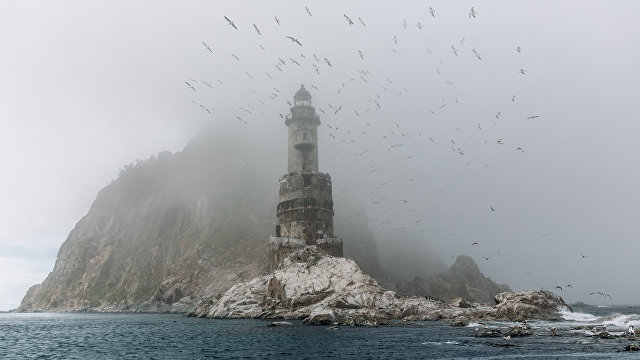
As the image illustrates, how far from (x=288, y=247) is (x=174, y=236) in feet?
248

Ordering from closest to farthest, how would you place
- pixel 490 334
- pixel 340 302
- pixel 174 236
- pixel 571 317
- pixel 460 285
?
1. pixel 490 334
2. pixel 340 302
3. pixel 571 317
4. pixel 174 236
5. pixel 460 285

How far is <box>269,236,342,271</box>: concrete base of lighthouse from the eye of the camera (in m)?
92.5

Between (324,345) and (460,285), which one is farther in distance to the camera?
(460,285)

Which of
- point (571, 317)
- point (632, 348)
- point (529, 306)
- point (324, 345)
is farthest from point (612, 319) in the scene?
point (324, 345)

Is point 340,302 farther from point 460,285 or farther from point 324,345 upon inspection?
point 460,285

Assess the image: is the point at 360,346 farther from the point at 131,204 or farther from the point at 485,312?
the point at 131,204

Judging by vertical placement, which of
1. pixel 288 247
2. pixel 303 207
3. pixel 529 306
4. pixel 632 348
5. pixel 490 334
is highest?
pixel 303 207

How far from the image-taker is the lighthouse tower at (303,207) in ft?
309

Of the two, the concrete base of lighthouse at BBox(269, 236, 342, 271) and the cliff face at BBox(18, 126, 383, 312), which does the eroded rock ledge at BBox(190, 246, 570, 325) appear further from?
the cliff face at BBox(18, 126, 383, 312)

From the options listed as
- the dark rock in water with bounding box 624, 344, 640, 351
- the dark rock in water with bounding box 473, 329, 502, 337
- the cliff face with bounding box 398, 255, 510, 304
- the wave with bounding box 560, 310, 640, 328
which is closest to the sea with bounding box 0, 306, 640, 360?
the dark rock in water with bounding box 624, 344, 640, 351

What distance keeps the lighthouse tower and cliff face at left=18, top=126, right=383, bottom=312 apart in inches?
888

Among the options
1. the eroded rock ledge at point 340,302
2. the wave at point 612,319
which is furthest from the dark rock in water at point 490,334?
the wave at point 612,319

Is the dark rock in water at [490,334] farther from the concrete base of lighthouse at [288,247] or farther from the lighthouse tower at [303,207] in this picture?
the lighthouse tower at [303,207]

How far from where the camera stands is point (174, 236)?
15475 centimetres
